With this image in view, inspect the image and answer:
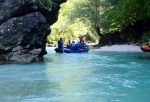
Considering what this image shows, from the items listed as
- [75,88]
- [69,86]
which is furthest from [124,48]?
[75,88]

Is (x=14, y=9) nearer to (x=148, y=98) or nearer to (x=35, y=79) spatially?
(x=35, y=79)

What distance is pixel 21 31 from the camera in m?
20.1

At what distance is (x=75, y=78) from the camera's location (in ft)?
42.1

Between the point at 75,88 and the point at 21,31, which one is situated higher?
the point at 21,31

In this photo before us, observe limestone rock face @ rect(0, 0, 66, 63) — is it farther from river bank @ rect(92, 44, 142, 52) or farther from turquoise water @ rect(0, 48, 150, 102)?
river bank @ rect(92, 44, 142, 52)

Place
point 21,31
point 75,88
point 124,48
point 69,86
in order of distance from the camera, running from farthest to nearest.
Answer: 1. point 124,48
2. point 21,31
3. point 69,86
4. point 75,88

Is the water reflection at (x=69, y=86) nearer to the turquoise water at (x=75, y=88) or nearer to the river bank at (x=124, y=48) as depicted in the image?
the turquoise water at (x=75, y=88)

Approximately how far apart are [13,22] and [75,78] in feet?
29.7

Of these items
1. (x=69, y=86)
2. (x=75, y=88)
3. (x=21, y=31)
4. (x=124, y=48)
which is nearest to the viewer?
(x=75, y=88)

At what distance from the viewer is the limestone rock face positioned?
1986cm

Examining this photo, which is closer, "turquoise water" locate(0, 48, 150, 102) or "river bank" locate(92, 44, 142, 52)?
"turquoise water" locate(0, 48, 150, 102)

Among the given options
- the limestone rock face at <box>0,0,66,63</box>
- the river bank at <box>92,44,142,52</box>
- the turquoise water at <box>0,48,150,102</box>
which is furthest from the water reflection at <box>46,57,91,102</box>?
the river bank at <box>92,44,142,52</box>

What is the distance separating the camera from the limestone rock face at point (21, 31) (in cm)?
1986

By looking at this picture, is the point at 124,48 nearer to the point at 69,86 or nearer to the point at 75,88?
the point at 69,86
